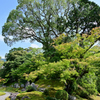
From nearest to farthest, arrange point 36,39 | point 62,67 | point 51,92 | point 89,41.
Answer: point 62,67, point 89,41, point 51,92, point 36,39

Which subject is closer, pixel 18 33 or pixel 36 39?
pixel 18 33

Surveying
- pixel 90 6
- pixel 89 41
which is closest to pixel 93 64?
pixel 89 41

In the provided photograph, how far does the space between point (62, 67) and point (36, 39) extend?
11.4 meters

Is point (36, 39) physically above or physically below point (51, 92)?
above

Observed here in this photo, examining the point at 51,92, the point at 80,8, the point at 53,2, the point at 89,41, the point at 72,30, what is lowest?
the point at 51,92

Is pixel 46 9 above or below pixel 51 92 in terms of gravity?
above

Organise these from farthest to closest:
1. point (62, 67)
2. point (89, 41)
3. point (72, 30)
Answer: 1. point (72, 30)
2. point (89, 41)
3. point (62, 67)

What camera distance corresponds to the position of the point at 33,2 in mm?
14938

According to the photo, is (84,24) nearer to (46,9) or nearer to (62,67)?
(46,9)

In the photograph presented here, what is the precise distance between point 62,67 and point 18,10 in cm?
1366

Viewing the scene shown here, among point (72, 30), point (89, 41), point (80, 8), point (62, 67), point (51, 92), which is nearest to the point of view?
point (62, 67)

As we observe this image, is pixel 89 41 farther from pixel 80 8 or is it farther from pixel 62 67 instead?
pixel 80 8

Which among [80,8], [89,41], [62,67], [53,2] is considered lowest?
[62,67]

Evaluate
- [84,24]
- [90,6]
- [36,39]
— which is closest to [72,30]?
[84,24]
